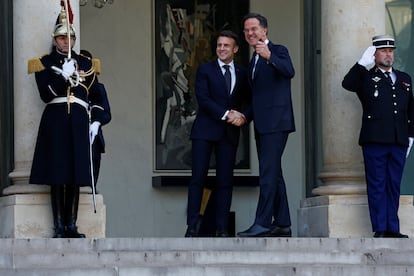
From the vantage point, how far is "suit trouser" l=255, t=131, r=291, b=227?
14.2 m

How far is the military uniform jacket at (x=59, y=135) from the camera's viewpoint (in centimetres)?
1414

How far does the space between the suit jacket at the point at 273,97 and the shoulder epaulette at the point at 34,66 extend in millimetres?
1867

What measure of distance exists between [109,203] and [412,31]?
3.64m

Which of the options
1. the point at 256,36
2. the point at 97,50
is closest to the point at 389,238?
the point at 256,36

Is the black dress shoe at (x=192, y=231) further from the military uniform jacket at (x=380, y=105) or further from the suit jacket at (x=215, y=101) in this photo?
the military uniform jacket at (x=380, y=105)

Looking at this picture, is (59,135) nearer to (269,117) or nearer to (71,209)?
(71,209)

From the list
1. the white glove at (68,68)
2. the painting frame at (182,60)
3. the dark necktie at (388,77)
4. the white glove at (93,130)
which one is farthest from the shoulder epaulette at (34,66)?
the painting frame at (182,60)

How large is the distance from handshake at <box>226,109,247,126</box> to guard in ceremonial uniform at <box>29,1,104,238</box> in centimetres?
123

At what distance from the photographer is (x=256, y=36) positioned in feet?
46.7

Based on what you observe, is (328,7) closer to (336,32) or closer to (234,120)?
(336,32)

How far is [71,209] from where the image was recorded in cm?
1416

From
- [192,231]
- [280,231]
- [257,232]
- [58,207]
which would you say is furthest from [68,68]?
[280,231]

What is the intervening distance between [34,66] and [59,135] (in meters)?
0.63

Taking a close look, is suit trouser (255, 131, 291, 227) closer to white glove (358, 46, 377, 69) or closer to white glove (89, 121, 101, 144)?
white glove (358, 46, 377, 69)
